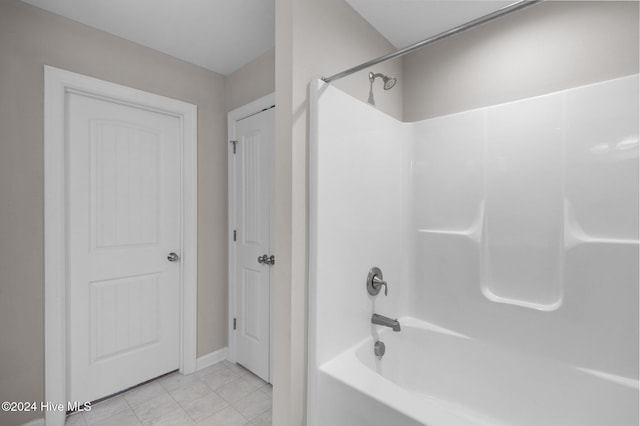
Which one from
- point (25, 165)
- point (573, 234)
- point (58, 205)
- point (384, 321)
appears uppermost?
point (25, 165)

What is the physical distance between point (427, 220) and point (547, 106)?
0.87 meters

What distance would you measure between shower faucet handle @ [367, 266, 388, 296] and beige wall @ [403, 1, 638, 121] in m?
1.13

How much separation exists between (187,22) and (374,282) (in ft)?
6.69

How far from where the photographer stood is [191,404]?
6.26ft

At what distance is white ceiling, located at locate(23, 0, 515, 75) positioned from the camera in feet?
5.20

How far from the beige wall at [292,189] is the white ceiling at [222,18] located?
1.58 feet

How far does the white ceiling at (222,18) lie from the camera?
1585mm

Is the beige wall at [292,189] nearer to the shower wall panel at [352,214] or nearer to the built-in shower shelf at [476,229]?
the shower wall panel at [352,214]

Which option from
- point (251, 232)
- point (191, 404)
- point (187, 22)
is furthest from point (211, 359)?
point (187, 22)

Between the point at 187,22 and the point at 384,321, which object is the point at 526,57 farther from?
the point at 187,22

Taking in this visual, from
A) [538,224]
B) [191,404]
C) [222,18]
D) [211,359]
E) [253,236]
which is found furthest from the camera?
[211,359]

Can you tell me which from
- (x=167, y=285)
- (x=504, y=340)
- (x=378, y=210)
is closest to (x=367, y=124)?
(x=378, y=210)

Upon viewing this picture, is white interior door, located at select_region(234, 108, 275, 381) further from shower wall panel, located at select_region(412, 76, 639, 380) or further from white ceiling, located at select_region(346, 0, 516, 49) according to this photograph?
shower wall panel, located at select_region(412, 76, 639, 380)

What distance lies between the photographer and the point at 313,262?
1.28m
